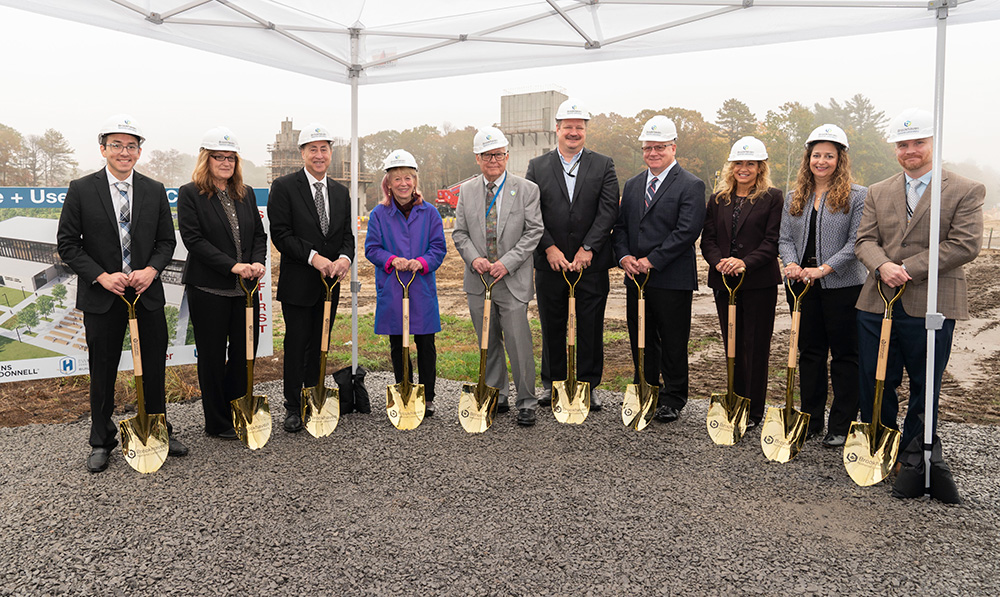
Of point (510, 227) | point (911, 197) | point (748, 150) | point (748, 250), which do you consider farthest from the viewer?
point (510, 227)

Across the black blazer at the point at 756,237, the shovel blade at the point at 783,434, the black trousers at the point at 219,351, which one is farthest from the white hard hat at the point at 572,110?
the black trousers at the point at 219,351

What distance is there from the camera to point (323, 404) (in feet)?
15.1

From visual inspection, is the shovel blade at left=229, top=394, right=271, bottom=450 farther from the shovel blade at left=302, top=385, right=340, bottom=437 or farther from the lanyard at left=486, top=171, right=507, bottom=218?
the lanyard at left=486, top=171, right=507, bottom=218

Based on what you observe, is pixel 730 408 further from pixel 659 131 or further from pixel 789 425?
pixel 659 131

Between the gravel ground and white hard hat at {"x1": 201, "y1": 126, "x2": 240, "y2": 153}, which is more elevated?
white hard hat at {"x1": 201, "y1": 126, "x2": 240, "y2": 153}

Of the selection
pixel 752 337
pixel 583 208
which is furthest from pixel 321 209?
pixel 752 337

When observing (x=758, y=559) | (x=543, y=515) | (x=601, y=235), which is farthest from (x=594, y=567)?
(x=601, y=235)

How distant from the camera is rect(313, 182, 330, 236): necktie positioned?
15.1ft

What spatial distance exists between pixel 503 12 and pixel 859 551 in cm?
391

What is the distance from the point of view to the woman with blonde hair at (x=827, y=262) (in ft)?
13.2

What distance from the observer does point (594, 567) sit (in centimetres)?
279

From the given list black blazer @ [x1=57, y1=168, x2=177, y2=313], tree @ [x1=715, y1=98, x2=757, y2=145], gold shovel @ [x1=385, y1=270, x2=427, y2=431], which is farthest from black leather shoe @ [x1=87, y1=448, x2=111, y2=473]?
tree @ [x1=715, y1=98, x2=757, y2=145]

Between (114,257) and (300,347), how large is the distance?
51.8 inches

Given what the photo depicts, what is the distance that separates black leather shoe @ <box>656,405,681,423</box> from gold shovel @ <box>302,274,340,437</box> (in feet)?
7.68
